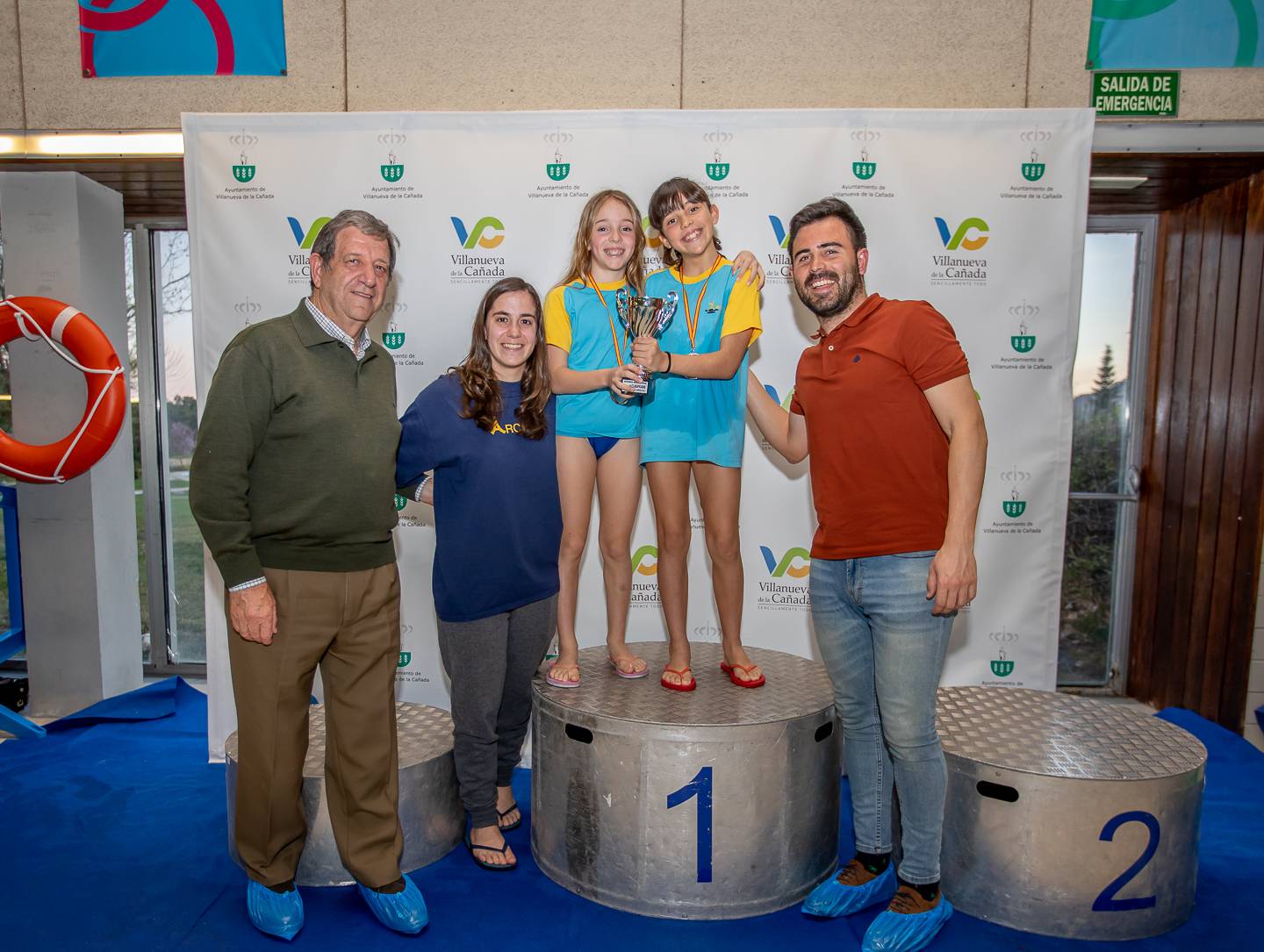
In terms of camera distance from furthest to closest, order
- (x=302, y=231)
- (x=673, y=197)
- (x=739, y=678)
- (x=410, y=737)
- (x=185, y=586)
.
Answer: (x=185, y=586)
(x=302, y=231)
(x=410, y=737)
(x=739, y=678)
(x=673, y=197)

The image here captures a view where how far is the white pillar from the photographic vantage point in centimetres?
433

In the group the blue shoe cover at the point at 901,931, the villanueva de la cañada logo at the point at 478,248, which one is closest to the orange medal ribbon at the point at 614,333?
the villanueva de la cañada logo at the point at 478,248

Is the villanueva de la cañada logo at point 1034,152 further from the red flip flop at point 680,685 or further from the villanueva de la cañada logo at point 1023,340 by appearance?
the red flip flop at point 680,685

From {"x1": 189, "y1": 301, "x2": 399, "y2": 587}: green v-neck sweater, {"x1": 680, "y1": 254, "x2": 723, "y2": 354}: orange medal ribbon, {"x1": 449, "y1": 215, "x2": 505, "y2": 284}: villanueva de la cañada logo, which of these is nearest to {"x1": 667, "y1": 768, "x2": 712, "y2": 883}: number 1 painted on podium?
{"x1": 189, "y1": 301, "x2": 399, "y2": 587}: green v-neck sweater

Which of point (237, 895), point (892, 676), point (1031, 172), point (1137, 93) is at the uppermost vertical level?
point (1137, 93)

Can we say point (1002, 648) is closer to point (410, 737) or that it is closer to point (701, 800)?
point (701, 800)

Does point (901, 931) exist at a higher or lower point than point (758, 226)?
lower

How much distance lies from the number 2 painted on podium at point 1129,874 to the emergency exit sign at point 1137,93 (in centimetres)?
307

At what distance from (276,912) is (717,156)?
329cm

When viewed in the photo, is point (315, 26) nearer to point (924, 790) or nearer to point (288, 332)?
point (288, 332)

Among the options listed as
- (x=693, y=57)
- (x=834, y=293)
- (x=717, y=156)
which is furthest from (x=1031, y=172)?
(x=834, y=293)

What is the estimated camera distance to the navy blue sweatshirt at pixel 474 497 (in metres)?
2.62

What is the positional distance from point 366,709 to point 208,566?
5.95 ft

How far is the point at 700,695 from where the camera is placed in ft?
9.11
